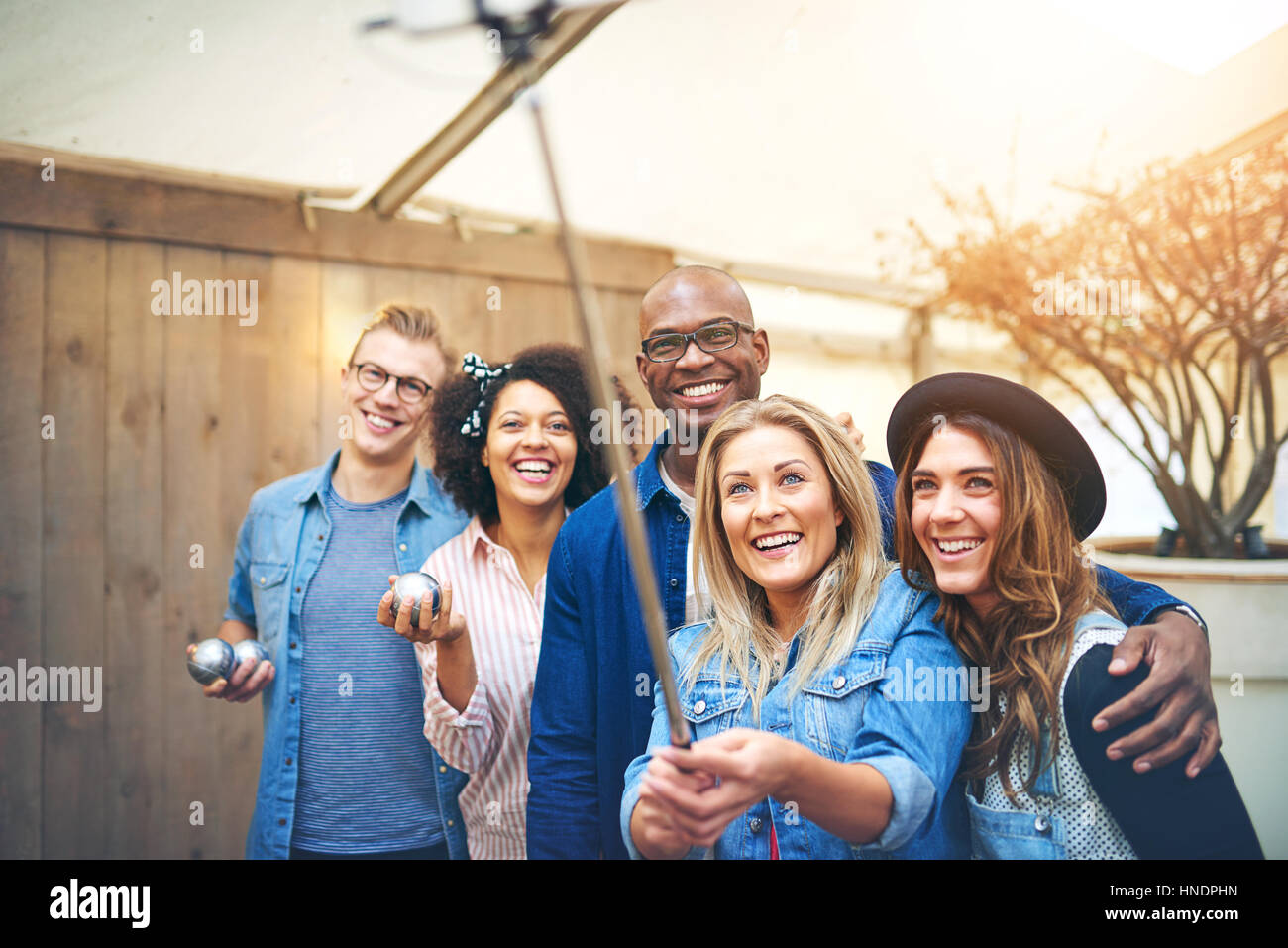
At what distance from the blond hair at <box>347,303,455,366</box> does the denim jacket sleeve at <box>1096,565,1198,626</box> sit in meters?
1.77

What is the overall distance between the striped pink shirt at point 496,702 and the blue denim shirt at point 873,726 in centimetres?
61

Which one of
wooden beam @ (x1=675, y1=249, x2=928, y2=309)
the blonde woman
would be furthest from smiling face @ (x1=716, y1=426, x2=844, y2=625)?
wooden beam @ (x1=675, y1=249, x2=928, y2=309)

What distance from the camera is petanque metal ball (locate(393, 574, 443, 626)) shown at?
1.69 m

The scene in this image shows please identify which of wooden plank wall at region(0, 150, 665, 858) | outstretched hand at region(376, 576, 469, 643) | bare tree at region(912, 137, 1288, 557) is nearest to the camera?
outstretched hand at region(376, 576, 469, 643)

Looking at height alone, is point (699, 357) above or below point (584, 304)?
above

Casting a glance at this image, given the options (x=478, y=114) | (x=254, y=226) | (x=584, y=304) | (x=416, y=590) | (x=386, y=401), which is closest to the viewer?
(x=584, y=304)

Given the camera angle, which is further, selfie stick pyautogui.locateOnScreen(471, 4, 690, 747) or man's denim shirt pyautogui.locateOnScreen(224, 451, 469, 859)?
man's denim shirt pyautogui.locateOnScreen(224, 451, 469, 859)

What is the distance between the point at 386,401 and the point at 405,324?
0.24 metres

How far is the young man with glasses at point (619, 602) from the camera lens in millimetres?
1717

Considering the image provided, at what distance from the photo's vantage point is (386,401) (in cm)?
222

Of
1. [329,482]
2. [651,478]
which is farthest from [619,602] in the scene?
[329,482]

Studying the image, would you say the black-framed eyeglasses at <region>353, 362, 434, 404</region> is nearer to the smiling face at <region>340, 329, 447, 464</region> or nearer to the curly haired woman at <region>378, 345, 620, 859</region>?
the smiling face at <region>340, 329, 447, 464</region>

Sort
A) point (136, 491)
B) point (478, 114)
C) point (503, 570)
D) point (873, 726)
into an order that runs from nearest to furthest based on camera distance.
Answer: point (873, 726) < point (503, 570) < point (478, 114) < point (136, 491)

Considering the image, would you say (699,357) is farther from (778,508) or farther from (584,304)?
(584,304)
